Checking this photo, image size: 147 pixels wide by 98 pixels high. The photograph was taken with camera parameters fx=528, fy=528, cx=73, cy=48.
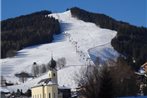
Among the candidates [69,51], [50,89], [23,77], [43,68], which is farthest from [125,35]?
[50,89]

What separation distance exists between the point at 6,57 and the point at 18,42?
13307mm

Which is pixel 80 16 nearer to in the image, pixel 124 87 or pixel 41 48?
pixel 41 48

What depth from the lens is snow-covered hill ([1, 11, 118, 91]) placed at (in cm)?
10794

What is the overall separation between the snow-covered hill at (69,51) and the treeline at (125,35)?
2.59 meters

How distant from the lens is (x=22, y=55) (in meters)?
132

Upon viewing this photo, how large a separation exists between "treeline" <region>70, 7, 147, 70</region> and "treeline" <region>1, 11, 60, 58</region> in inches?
554

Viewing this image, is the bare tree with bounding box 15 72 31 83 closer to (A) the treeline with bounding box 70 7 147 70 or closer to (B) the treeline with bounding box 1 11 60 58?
(A) the treeline with bounding box 70 7 147 70

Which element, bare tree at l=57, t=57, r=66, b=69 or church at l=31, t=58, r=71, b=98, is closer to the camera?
church at l=31, t=58, r=71, b=98

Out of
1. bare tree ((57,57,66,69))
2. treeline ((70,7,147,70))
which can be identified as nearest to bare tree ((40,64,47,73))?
bare tree ((57,57,66,69))

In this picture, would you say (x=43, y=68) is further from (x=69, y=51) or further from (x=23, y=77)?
(x=69, y=51)

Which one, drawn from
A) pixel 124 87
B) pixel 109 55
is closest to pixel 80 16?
pixel 109 55

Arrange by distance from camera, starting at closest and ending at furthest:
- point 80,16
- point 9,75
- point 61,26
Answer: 1. point 9,75
2. point 61,26
3. point 80,16

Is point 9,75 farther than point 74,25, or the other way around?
point 74,25

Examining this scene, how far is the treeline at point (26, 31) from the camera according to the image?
461ft
